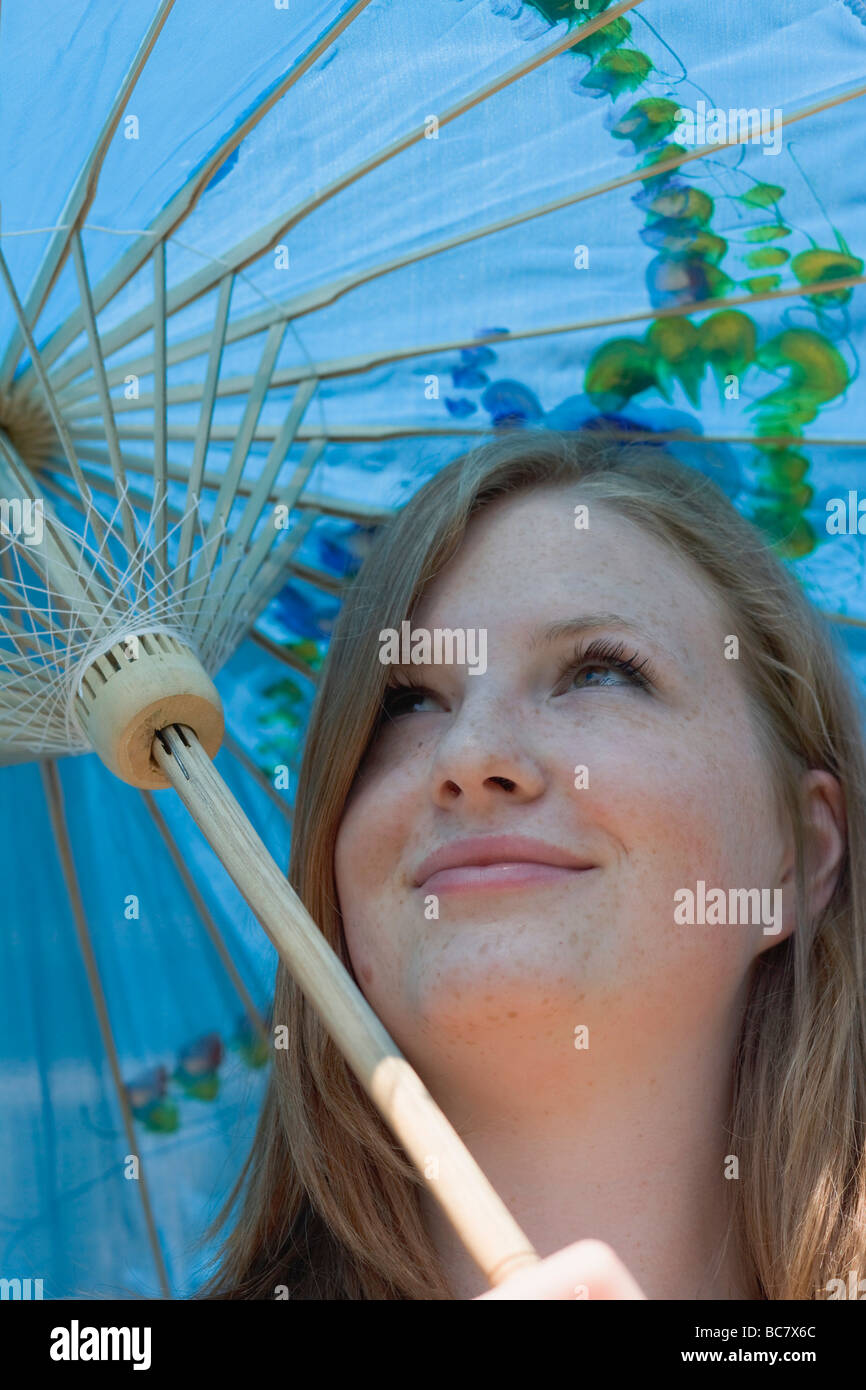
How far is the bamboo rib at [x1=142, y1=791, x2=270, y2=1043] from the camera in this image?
8.46 feet

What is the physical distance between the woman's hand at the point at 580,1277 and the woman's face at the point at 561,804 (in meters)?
0.54

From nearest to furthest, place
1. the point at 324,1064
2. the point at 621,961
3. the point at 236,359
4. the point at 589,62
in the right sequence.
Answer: the point at 621,961 → the point at 589,62 → the point at 324,1064 → the point at 236,359

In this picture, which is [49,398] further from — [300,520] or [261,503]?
[300,520]

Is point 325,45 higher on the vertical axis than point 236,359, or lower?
Answer: higher

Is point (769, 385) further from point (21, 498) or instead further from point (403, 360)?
point (21, 498)

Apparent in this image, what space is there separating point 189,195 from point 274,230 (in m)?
0.14

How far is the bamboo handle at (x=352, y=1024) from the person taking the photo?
1506 millimetres

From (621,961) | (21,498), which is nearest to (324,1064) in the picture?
(621,961)

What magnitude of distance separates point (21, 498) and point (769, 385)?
3.66 ft

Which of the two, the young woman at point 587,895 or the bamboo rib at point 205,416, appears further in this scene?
the bamboo rib at point 205,416

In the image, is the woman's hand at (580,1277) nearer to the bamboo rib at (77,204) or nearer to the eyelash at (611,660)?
the eyelash at (611,660)

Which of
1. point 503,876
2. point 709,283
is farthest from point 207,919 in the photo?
point 709,283

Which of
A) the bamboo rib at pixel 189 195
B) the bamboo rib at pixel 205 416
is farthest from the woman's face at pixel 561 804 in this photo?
the bamboo rib at pixel 189 195

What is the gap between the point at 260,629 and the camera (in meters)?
2.54
